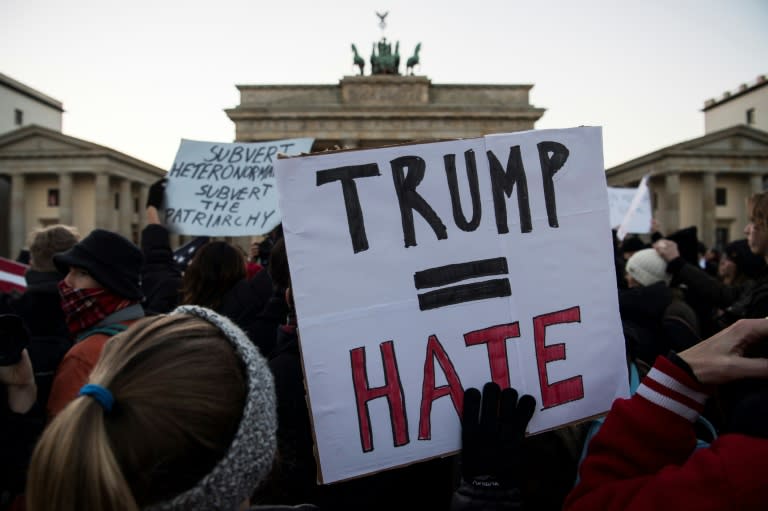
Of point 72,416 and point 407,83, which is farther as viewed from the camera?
point 407,83

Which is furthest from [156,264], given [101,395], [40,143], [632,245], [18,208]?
[18,208]

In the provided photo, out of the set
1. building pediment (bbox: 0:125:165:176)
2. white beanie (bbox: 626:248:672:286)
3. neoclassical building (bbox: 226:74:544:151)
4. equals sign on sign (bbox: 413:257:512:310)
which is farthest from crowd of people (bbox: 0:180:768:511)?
building pediment (bbox: 0:125:165:176)

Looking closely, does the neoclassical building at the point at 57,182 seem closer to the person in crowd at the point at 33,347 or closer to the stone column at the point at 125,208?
the stone column at the point at 125,208

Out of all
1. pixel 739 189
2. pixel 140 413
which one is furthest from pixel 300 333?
pixel 739 189

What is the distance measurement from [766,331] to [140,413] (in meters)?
1.17

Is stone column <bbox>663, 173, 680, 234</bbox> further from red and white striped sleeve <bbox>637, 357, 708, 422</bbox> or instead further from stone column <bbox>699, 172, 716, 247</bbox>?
red and white striped sleeve <bbox>637, 357, 708, 422</bbox>

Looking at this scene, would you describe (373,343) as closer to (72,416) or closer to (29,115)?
(72,416)

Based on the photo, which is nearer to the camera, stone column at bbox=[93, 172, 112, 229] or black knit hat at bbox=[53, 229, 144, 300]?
black knit hat at bbox=[53, 229, 144, 300]

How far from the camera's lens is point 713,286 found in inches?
152

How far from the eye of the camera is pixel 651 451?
3.59ft

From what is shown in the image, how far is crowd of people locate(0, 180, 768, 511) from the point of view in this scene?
895 mm

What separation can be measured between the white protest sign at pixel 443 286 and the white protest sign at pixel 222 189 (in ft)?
11.4

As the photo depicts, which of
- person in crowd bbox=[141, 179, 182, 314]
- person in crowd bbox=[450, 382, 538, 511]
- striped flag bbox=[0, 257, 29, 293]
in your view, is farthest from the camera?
striped flag bbox=[0, 257, 29, 293]

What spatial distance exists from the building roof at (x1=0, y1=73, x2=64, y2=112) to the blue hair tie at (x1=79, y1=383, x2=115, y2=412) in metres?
55.6
